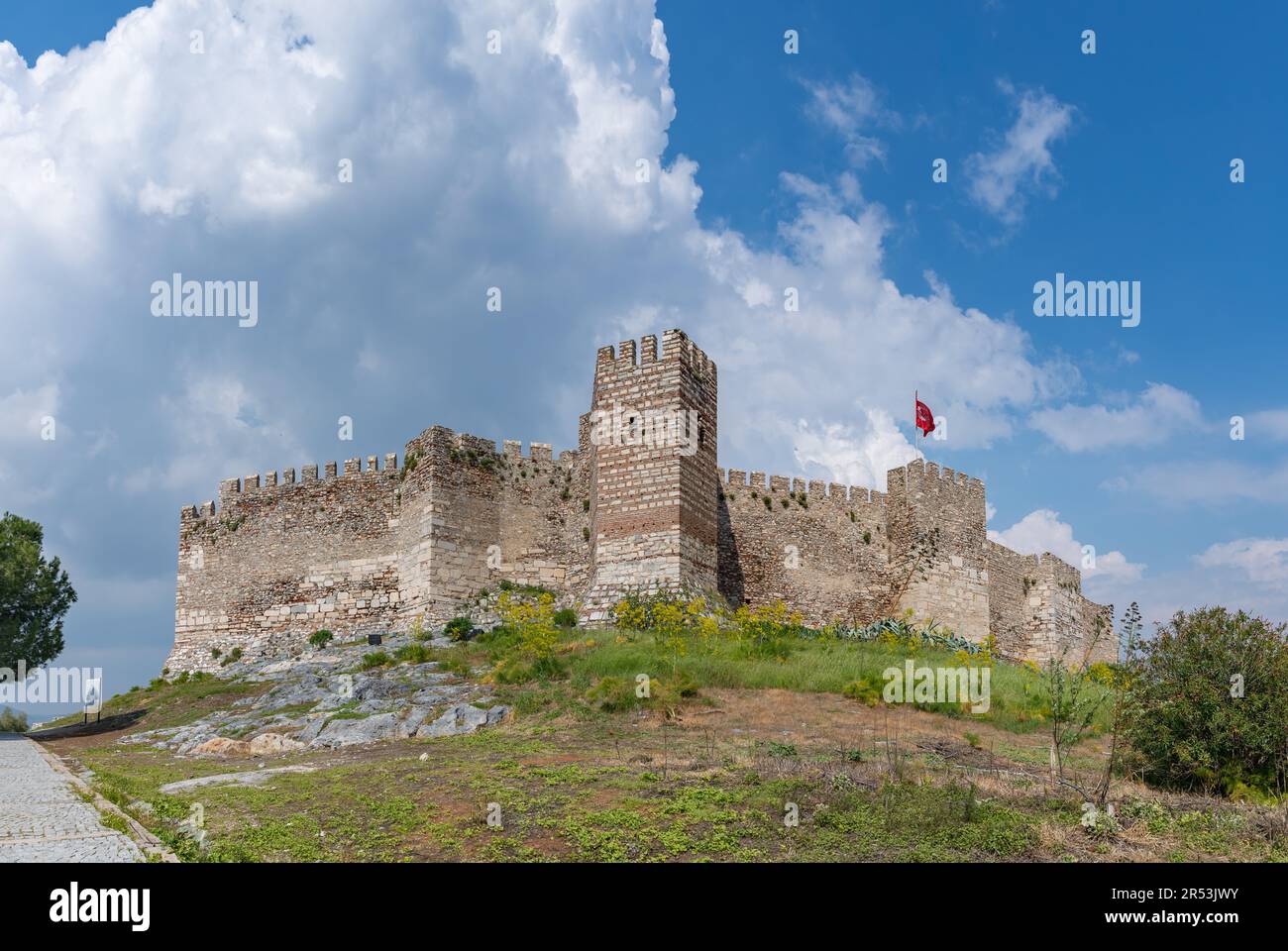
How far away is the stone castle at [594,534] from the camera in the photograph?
2522cm

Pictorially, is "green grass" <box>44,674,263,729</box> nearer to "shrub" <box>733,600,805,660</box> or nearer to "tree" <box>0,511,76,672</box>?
"tree" <box>0,511,76,672</box>

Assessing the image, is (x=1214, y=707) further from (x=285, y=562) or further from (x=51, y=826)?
(x=285, y=562)

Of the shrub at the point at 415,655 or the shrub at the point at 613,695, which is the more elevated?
the shrub at the point at 415,655

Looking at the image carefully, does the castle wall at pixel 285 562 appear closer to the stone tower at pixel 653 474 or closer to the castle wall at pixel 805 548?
the stone tower at pixel 653 474

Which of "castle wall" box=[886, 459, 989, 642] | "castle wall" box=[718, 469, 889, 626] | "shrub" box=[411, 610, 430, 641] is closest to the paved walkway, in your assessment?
"shrub" box=[411, 610, 430, 641]

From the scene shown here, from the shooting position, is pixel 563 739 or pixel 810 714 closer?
pixel 563 739

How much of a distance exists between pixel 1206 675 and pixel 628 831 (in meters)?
8.63

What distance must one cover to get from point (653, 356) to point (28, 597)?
64.7 ft

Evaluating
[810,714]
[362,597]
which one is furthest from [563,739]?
[362,597]

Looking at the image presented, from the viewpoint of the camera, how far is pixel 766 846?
917cm

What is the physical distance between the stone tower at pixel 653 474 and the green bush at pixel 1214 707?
38.6ft

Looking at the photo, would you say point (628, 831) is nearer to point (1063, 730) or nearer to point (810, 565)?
point (1063, 730)

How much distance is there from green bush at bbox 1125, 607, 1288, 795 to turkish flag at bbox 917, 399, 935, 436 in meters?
20.4

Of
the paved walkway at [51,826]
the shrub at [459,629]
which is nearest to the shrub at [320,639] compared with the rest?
the shrub at [459,629]
